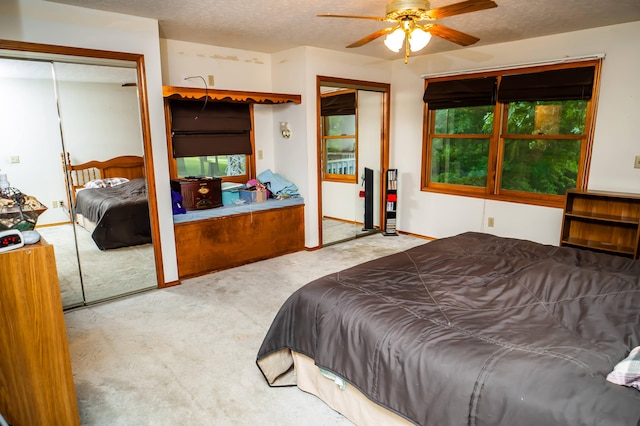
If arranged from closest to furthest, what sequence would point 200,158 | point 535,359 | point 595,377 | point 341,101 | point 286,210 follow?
point 595,377 → point 535,359 → point 200,158 → point 286,210 → point 341,101

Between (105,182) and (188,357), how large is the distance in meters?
1.76

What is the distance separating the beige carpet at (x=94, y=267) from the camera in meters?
3.19

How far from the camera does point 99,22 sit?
3064 millimetres

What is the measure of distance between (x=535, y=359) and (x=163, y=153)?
323cm

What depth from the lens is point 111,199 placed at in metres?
3.40

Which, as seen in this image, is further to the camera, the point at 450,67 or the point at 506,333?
the point at 450,67

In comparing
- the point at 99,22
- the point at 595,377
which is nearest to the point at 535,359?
the point at 595,377

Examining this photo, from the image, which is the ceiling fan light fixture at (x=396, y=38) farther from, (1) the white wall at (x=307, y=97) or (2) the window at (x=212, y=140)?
(2) the window at (x=212, y=140)

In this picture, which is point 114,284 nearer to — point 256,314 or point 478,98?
point 256,314

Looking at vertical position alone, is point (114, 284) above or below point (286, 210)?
below

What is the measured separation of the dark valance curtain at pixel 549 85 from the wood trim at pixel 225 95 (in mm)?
2311

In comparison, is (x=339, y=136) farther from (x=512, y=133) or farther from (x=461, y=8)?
(x=461, y=8)

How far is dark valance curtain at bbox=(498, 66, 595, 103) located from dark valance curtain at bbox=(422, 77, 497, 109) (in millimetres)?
133

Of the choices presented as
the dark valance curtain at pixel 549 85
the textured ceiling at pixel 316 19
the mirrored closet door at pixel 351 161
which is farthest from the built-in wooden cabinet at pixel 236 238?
A: the dark valance curtain at pixel 549 85
